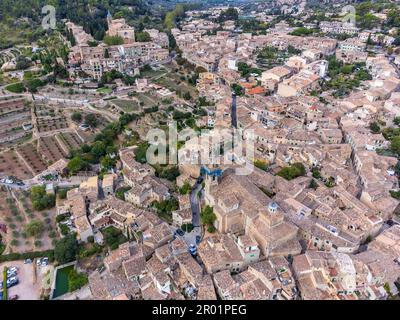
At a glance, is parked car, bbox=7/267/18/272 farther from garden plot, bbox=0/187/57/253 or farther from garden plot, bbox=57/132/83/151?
garden plot, bbox=57/132/83/151

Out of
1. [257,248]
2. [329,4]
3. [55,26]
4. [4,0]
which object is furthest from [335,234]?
[329,4]

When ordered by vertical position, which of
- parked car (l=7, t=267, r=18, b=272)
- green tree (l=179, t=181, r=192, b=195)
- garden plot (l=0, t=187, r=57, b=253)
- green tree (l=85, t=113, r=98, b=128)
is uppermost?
green tree (l=85, t=113, r=98, b=128)

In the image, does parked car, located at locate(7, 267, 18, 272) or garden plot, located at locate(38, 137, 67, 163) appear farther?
garden plot, located at locate(38, 137, 67, 163)

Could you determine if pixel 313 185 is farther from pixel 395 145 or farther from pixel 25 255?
pixel 25 255

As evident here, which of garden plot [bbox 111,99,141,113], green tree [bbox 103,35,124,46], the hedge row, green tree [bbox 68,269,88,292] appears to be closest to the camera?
green tree [bbox 68,269,88,292]

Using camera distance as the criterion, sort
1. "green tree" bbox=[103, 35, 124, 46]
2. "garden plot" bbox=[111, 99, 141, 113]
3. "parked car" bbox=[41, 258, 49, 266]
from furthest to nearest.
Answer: "green tree" bbox=[103, 35, 124, 46] → "garden plot" bbox=[111, 99, 141, 113] → "parked car" bbox=[41, 258, 49, 266]

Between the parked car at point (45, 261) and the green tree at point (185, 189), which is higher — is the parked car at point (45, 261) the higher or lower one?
the lower one

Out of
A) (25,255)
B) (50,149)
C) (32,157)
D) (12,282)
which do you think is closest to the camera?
(12,282)

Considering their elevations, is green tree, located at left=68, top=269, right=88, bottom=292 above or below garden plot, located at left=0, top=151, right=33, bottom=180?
below

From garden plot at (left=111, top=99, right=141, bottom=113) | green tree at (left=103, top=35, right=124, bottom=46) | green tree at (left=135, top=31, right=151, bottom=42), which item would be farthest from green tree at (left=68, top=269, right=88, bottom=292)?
green tree at (left=135, top=31, right=151, bottom=42)

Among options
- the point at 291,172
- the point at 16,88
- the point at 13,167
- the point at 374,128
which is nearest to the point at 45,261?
the point at 13,167

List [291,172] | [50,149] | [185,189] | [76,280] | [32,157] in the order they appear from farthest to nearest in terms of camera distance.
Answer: [50,149] → [32,157] → [291,172] → [185,189] → [76,280]

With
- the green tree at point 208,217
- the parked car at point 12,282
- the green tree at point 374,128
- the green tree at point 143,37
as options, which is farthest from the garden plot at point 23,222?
the green tree at point 143,37

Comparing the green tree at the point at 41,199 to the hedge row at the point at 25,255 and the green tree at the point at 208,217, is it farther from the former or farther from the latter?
the green tree at the point at 208,217
